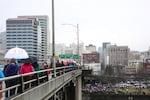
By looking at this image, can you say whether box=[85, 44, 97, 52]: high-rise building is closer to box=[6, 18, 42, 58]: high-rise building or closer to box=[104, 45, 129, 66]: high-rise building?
box=[104, 45, 129, 66]: high-rise building

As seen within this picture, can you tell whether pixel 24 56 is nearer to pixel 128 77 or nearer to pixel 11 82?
pixel 11 82

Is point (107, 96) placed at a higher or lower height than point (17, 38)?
lower

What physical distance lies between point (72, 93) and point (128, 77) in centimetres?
9713

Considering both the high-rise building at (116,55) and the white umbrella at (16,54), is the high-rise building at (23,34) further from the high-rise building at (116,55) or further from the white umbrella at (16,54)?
the high-rise building at (116,55)

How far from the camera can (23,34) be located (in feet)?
82.8

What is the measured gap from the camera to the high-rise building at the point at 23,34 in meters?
24.9

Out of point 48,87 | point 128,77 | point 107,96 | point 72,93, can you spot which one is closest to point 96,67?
point 128,77

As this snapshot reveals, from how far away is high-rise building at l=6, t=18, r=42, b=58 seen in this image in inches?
981

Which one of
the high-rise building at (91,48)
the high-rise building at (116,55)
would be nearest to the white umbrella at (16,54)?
the high-rise building at (91,48)

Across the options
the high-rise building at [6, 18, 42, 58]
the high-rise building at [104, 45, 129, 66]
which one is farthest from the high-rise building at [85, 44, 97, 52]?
the high-rise building at [6, 18, 42, 58]

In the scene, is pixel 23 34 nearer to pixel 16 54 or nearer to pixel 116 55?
pixel 16 54

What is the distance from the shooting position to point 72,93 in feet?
102

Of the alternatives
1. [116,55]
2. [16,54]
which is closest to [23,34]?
[16,54]

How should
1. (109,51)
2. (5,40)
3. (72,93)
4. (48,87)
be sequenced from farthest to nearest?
(109,51), (72,93), (5,40), (48,87)
